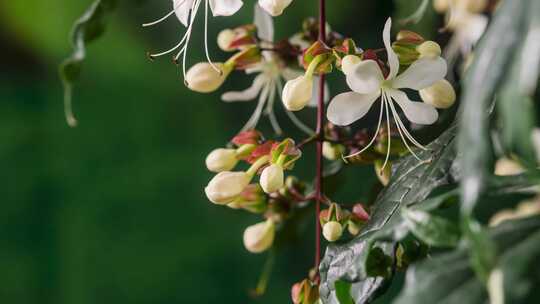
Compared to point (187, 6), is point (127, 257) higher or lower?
lower

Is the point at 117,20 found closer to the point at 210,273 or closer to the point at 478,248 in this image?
the point at 210,273

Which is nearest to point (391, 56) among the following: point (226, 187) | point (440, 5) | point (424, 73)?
point (424, 73)

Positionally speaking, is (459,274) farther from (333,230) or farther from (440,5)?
(440,5)

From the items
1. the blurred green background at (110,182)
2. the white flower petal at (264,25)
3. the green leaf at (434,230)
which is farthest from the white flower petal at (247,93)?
the blurred green background at (110,182)

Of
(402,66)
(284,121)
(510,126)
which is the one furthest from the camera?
(284,121)

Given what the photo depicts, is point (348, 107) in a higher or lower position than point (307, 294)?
higher

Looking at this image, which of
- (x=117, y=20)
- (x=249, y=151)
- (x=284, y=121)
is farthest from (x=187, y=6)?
(x=117, y=20)
